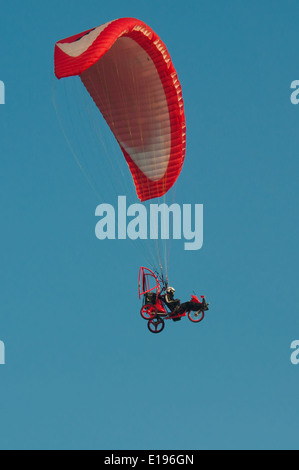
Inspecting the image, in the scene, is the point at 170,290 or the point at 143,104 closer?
the point at 170,290

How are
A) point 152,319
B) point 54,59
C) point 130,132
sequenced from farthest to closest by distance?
point 130,132
point 152,319
point 54,59

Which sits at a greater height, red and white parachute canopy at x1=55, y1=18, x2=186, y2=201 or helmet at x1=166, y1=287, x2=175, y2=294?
red and white parachute canopy at x1=55, y1=18, x2=186, y2=201

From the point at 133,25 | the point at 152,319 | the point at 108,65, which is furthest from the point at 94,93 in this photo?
the point at 152,319

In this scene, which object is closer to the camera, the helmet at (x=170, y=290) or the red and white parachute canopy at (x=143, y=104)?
the helmet at (x=170, y=290)

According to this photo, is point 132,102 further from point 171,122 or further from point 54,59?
point 54,59

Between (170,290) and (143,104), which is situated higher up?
(143,104)

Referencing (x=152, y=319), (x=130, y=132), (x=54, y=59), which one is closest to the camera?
(x=54, y=59)

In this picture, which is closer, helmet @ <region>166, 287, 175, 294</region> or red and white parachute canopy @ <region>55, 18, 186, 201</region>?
helmet @ <region>166, 287, 175, 294</region>
